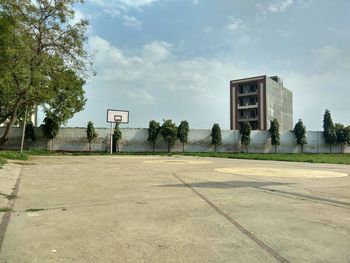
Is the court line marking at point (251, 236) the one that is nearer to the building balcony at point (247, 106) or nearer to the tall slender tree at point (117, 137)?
the tall slender tree at point (117, 137)

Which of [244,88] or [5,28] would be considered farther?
[244,88]

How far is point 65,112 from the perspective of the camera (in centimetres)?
4175

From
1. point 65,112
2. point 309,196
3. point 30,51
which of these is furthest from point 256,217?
point 65,112

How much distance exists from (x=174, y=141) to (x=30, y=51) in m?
26.8

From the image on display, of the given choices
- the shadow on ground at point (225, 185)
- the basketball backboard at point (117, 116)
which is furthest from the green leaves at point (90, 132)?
the shadow on ground at point (225, 185)

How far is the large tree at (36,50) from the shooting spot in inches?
949

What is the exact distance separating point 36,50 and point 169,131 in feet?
79.7

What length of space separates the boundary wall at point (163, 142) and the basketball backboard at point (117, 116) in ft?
5.97

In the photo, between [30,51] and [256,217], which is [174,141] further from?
[256,217]

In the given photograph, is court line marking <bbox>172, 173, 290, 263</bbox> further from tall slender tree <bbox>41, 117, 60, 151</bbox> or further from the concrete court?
tall slender tree <bbox>41, 117, 60, 151</bbox>

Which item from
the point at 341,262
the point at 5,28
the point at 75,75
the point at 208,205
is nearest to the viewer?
the point at 341,262

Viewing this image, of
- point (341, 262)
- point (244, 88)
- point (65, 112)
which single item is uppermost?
point (244, 88)

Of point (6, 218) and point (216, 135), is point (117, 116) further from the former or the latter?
point (6, 218)

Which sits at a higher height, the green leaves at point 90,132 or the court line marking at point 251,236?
the green leaves at point 90,132
